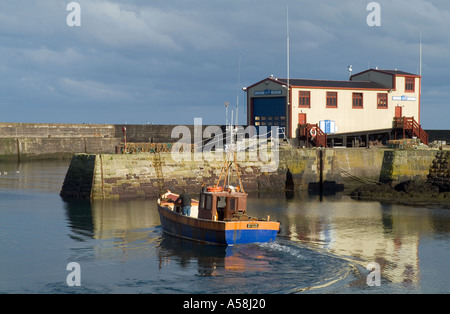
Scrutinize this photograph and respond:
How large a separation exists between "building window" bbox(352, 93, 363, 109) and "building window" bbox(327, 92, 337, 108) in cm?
200

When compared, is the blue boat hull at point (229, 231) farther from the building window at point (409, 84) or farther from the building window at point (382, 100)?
the building window at point (409, 84)

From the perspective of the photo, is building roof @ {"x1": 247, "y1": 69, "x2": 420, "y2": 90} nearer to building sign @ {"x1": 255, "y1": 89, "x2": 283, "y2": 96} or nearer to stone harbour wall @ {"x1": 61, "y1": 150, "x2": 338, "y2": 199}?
building sign @ {"x1": 255, "y1": 89, "x2": 283, "y2": 96}

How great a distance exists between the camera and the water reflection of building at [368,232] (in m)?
25.3

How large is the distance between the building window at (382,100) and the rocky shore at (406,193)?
11.7m

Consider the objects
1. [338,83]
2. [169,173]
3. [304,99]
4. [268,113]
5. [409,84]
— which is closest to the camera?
[169,173]

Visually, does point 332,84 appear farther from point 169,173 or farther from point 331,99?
point 169,173

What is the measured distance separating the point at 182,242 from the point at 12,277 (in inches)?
326

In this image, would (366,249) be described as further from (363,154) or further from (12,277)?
(363,154)

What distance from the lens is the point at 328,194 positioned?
4819 cm

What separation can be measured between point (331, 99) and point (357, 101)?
2864 millimetres

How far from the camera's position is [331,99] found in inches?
2156

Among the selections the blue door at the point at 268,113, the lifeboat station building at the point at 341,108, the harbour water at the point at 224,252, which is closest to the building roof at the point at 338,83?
the lifeboat station building at the point at 341,108

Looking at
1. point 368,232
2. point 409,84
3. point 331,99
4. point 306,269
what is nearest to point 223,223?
point 306,269

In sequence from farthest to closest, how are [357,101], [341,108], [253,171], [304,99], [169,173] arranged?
[357,101]
[341,108]
[304,99]
[253,171]
[169,173]
